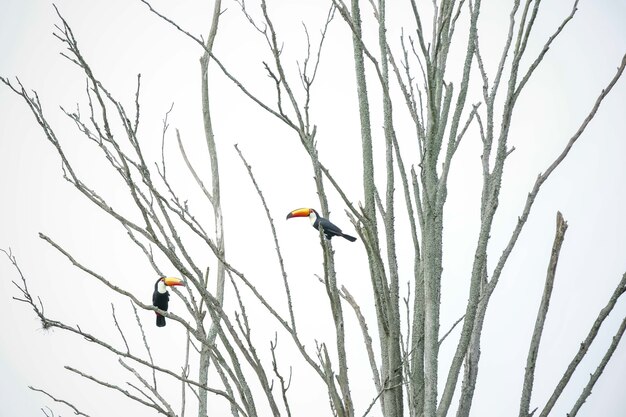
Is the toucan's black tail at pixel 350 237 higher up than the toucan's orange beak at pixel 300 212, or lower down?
lower down

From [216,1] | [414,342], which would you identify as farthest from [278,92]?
[216,1]

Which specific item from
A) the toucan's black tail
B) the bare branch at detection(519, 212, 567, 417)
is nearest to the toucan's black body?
the toucan's black tail

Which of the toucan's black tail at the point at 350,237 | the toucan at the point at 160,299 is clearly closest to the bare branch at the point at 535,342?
the toucan at the point at 160,299

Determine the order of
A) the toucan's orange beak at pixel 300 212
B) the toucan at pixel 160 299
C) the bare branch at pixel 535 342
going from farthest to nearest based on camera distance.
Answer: the toucan's orange beak at pixel 300 212
the toucan at pixel 160 299
the bare branch at pixel 535 342

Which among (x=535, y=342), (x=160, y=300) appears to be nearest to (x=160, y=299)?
(x=160, y=300)

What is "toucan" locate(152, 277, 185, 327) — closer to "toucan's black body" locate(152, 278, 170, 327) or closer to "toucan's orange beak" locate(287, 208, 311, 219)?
"toucan's black body" locate(152, 278, 170, 327)

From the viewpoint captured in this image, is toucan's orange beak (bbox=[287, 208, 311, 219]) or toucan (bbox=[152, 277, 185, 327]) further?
toucan's orange beak (bbox=[287, 208, 311, 219])

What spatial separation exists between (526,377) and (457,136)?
2.69 feet

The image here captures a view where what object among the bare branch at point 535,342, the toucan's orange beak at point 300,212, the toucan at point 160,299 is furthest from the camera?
the toucan's orange beak at point 300,212

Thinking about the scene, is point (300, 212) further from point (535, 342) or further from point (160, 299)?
point (535, 342)

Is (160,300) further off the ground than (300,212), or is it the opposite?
A: (300,212)

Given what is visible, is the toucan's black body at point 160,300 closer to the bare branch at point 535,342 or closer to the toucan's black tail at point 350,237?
the toucan's black tail at point 350,237

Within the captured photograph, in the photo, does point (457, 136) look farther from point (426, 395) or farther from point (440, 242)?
point (426, 395)

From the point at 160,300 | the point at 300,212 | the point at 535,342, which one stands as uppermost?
the point at 300,212
